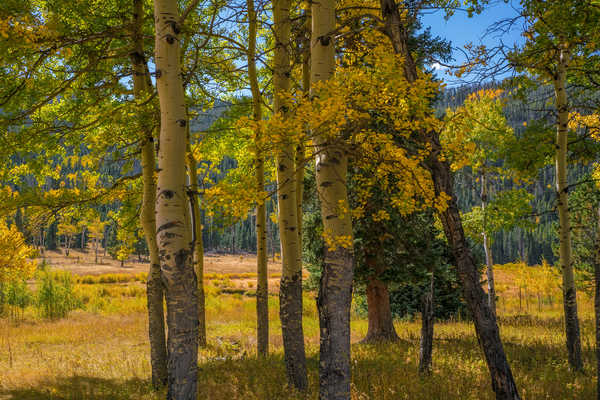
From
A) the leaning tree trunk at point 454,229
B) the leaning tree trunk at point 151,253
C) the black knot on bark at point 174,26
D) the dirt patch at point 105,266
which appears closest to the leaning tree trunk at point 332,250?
the leaning tree trunk at point 454,229

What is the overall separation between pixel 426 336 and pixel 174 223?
550 centimetres

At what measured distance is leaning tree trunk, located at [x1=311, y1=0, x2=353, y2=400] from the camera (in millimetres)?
3959

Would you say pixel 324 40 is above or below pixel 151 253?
above

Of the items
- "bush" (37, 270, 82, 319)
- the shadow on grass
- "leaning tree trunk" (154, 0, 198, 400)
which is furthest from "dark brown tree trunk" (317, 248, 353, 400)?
"bush" (37, 270, 82, 319)

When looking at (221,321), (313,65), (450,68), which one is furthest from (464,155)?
(221,321)

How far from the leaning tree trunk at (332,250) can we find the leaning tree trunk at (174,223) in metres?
1.45

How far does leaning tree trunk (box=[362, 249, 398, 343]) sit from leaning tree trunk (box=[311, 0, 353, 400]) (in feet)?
19.1

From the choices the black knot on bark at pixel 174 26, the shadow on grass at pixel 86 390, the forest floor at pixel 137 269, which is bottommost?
the forest floor at pixel 137 269

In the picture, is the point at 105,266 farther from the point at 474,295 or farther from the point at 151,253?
the point at 474,295

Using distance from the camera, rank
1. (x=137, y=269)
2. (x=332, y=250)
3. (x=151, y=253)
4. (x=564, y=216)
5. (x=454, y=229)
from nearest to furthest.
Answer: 1. (x=332, y=250)
2. (x=454, y=229)
3. (x=151, y=253)
4. (x=564, y=216)
5. (x=137, y=269)

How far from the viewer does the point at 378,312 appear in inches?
409

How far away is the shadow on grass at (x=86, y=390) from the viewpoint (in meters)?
5.71

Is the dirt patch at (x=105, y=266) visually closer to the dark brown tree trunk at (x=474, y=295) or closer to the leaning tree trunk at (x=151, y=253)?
the leaning tree trunk at (x=151, y=253)

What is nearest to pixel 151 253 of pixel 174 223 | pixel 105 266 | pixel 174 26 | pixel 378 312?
pixel 174 223
